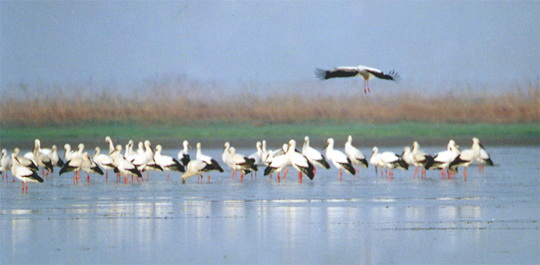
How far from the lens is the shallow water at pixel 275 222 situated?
383 inches

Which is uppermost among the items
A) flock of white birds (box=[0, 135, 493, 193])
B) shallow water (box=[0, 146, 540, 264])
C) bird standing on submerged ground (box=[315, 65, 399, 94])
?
bird standing on submerged ground (box=[315, 65, 399, 94])

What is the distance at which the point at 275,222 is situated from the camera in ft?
39.8

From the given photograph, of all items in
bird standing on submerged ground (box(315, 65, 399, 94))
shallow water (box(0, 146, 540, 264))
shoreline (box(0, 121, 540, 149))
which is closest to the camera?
shallow water (box(0, 146, 540, 264))

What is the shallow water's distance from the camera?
31.9 feet

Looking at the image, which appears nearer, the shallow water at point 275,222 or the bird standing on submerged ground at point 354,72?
the shallow water at point 275,222

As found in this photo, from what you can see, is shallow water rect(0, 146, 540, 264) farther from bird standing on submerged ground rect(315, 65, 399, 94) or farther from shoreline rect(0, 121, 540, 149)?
shoreline rect(0, 121, 540, 149)

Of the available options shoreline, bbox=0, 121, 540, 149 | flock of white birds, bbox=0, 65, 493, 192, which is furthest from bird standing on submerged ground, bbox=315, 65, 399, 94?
shoreline, bbox=0, 121, 540, 149

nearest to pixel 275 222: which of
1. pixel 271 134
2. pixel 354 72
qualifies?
pixel 354 72

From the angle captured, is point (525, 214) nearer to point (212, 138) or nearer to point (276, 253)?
point (276, 253)

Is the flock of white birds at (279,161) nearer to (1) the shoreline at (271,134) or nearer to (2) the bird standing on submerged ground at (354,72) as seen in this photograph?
(2) the bird standing on submerged ground at (354,72)

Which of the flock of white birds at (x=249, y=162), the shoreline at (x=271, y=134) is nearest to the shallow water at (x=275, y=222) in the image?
the flock of white birds at (x=249, y=162)

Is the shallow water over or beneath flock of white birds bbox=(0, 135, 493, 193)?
beneath

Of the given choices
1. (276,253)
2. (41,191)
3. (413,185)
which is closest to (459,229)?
(276,253)

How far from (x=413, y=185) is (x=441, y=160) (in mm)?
2547
